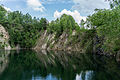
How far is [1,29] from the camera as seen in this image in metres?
110

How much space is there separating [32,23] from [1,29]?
2960 cm

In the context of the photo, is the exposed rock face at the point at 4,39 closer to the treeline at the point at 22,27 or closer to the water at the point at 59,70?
the treeline at the point at 22,27

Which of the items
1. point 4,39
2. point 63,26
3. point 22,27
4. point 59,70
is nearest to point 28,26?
point 22,27

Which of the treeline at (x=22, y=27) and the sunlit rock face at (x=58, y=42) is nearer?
the sunlit rock face at (x=58, y=42)

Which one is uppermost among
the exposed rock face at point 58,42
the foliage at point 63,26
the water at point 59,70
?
the foliage at point 63,26

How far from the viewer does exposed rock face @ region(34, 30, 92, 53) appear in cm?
8931

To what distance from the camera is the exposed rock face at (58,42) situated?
3516 inches

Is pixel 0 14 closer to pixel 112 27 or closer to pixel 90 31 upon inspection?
pixel 90 31

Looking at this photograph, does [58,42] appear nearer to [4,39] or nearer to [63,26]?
[63,26]

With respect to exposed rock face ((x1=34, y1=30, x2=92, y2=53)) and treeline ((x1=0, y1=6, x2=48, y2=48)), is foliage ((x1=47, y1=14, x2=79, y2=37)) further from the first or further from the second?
treeline ((x1=0, y1=6, x2=48, y2=48))

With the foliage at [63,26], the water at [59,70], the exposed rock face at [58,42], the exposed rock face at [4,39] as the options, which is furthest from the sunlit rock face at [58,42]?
the water at [59,70]

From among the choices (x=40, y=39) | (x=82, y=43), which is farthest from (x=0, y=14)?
(x=82, y=43)

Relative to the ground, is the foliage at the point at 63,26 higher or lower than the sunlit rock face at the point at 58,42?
higher

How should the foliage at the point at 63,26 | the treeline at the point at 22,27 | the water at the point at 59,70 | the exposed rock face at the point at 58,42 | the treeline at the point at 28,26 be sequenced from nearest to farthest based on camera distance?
1. the water at the point at 59,70
2. the exposed rock face at the point at 58,42
3. the foliage at the point at 63,26
4. the treeline at the point at 28,26
5. the treeline at the point at 22,27
